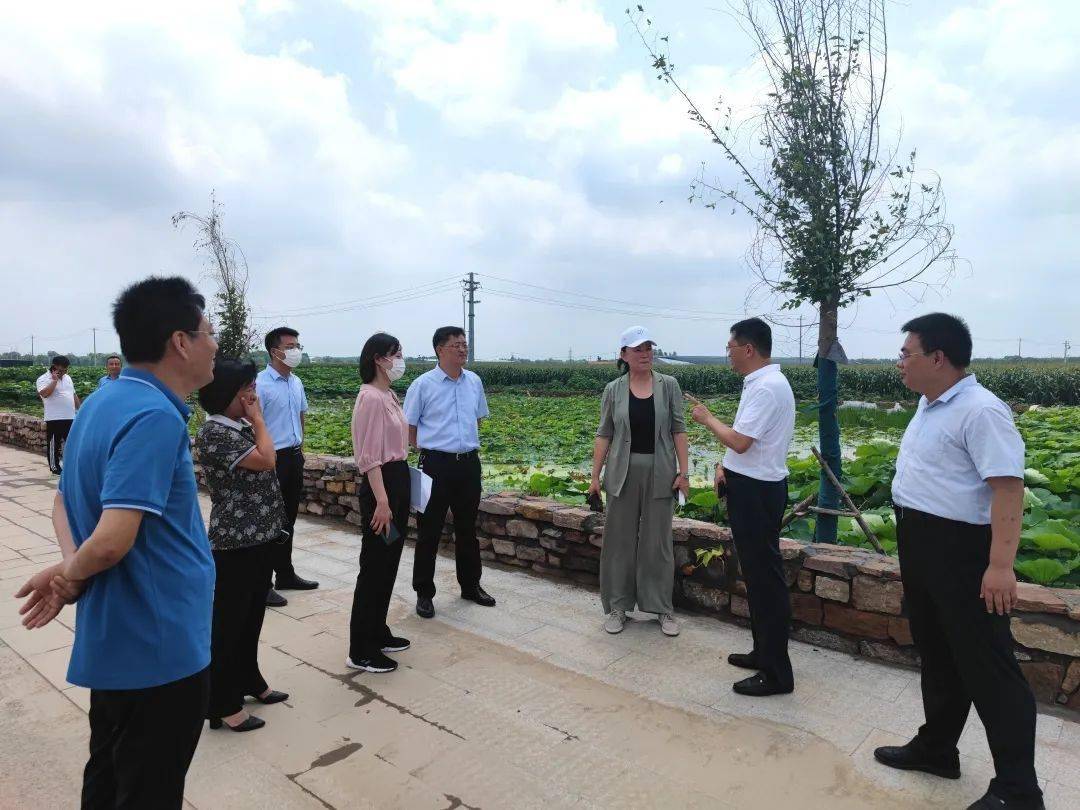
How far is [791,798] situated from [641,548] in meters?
1.60

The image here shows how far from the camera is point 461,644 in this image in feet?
11.4

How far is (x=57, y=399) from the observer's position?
9078 millimetres

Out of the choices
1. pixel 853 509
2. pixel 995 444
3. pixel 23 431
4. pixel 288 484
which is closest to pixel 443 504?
pixel 288 484

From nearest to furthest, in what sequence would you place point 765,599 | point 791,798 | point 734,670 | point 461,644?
point 791,798, point 765,599, point 734,670, point 461,644

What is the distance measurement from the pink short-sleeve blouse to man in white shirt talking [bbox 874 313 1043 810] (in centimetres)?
215

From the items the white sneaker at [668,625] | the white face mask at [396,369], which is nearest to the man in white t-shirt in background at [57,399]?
the white face mask at [396,369]

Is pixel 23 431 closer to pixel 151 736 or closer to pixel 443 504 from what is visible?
pixel 443 504

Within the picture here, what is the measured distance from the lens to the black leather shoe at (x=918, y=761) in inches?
90.8

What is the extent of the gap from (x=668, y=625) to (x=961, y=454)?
1.90 meters

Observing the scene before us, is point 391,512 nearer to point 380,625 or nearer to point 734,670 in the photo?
point 380,625

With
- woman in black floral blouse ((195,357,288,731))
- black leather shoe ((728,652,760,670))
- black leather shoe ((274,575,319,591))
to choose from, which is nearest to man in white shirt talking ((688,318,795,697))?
black leather shoe ((728,652,760,670))

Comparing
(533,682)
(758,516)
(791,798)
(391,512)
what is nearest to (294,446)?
(391,512)

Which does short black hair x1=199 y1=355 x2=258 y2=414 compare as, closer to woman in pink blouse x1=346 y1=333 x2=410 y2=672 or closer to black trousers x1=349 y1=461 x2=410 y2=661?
woman in pink blouse x1=346 y1=333 x2=410 y2=672

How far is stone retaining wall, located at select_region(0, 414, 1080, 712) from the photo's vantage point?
278 centimetres
